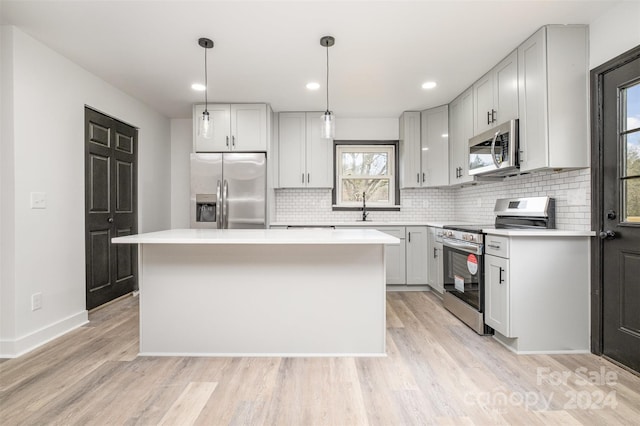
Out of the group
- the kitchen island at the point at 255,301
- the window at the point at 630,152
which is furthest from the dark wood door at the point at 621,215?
the kitchen island at the point at 255,301

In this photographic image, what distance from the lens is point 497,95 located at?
324 cm

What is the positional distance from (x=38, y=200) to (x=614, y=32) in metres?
4.46

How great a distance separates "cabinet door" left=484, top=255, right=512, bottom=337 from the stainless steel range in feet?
0.27

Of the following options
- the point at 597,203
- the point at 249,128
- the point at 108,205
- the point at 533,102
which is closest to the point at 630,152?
the point at 597,203

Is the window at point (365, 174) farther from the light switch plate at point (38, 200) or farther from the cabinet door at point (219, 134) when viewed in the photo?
the light switch plate at point (38, 200)

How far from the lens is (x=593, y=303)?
2.53 m

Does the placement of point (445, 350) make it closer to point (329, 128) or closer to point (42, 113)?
point (329, 128)

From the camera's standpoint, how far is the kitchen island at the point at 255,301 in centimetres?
250

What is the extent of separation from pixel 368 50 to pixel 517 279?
2.21m

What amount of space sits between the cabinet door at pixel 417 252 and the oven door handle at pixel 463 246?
2.71 ft

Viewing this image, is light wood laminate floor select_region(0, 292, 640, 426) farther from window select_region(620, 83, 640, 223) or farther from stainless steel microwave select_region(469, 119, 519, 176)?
stainless steel microwave select_region(469, 119, 519, 176)

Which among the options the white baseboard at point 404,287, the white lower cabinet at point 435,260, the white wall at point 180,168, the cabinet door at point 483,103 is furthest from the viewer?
the white wall at point 180,168

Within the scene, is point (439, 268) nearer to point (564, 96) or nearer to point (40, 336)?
point (564, 96)

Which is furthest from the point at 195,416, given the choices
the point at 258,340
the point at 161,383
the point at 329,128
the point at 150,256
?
the point at 329,128
